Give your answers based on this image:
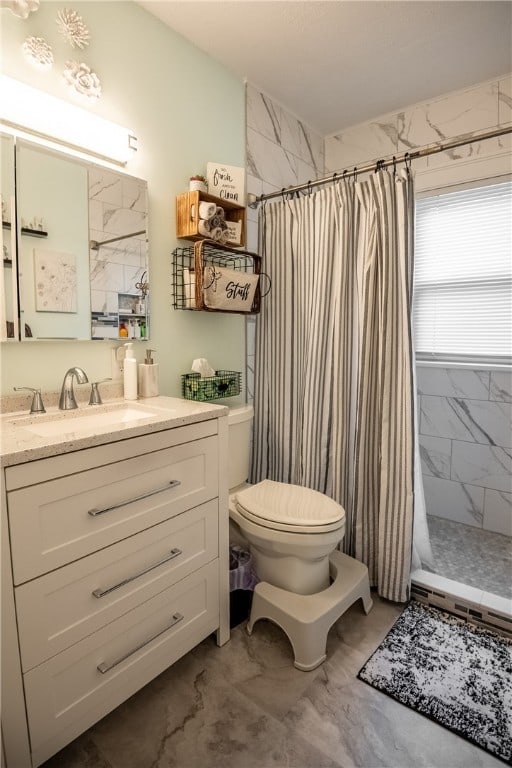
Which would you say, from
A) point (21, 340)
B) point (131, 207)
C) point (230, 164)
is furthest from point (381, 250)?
point (21, 340)

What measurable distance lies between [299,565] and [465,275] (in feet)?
6.52

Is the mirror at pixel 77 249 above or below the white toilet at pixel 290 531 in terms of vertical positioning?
above

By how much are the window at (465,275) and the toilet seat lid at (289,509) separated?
1.47m

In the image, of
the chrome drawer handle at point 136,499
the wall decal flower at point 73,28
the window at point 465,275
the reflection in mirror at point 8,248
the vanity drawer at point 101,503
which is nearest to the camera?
the vanity drawer at point 101,503

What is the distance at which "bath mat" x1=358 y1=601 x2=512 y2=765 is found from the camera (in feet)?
4.22

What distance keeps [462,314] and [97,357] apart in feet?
7.06

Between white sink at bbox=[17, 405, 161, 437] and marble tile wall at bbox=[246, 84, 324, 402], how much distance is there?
0.93 meters

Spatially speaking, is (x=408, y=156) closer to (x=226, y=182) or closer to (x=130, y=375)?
(x=226, y=182)

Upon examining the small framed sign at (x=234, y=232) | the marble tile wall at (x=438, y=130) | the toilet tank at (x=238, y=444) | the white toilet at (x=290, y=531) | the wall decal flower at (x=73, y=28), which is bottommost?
the white toilet at (x=290, y=531)

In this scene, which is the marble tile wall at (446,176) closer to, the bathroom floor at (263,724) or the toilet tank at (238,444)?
the toilet tank at (238,444)

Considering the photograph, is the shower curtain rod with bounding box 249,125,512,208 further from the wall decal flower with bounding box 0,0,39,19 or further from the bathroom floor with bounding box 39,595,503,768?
the bathroom floor with bounding box 39,595,503,768

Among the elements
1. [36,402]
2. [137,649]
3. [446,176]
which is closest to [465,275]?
[446,176]

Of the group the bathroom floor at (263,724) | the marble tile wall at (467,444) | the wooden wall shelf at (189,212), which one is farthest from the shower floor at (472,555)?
the wooden wall shelf at (189,212)

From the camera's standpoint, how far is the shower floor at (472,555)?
6.63ft
